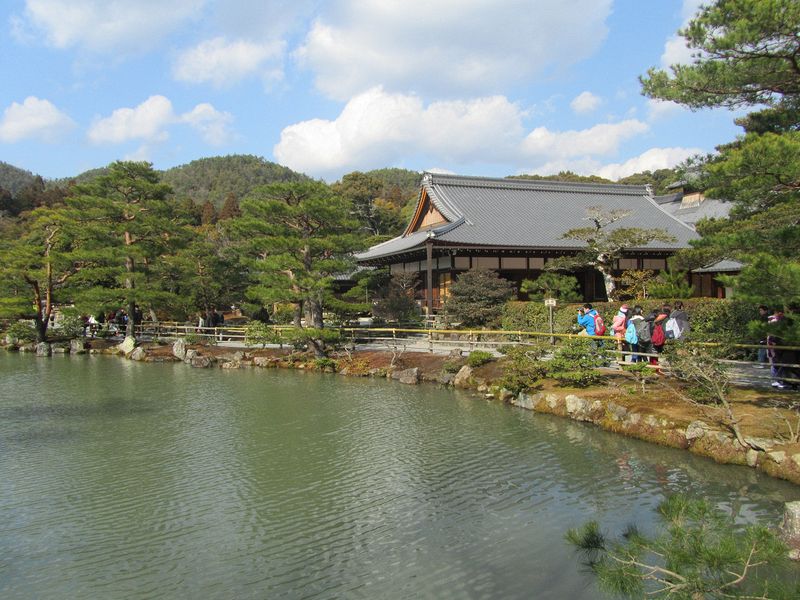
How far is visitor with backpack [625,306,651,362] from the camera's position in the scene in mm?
11539

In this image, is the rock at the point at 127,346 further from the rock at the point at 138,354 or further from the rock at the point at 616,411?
the rock at the point at 616,411

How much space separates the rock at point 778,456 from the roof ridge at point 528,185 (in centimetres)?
1975

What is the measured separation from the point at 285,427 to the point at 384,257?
14807mm

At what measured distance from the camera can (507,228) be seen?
23.4 m

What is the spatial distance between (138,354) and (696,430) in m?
19.5

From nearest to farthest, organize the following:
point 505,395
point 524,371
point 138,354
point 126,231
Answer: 1. point 524,371
2. point 505,395
3. point 138,354
4. point 126,231

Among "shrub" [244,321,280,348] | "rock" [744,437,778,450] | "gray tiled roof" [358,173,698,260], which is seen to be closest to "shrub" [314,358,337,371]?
"shrub" [244,321,280,348]

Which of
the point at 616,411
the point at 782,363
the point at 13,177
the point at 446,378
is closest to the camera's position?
the point at 782,363

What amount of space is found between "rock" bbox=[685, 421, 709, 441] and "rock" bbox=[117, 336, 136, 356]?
20.7 m

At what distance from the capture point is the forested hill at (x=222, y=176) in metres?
93.6

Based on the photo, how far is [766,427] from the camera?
26.6 feet

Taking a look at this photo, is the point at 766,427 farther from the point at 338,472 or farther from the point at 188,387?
the point at 188,387

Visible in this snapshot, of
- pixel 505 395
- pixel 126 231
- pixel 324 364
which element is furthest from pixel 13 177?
pixel 505 395

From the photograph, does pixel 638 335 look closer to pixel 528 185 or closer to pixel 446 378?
pixel 446 378
